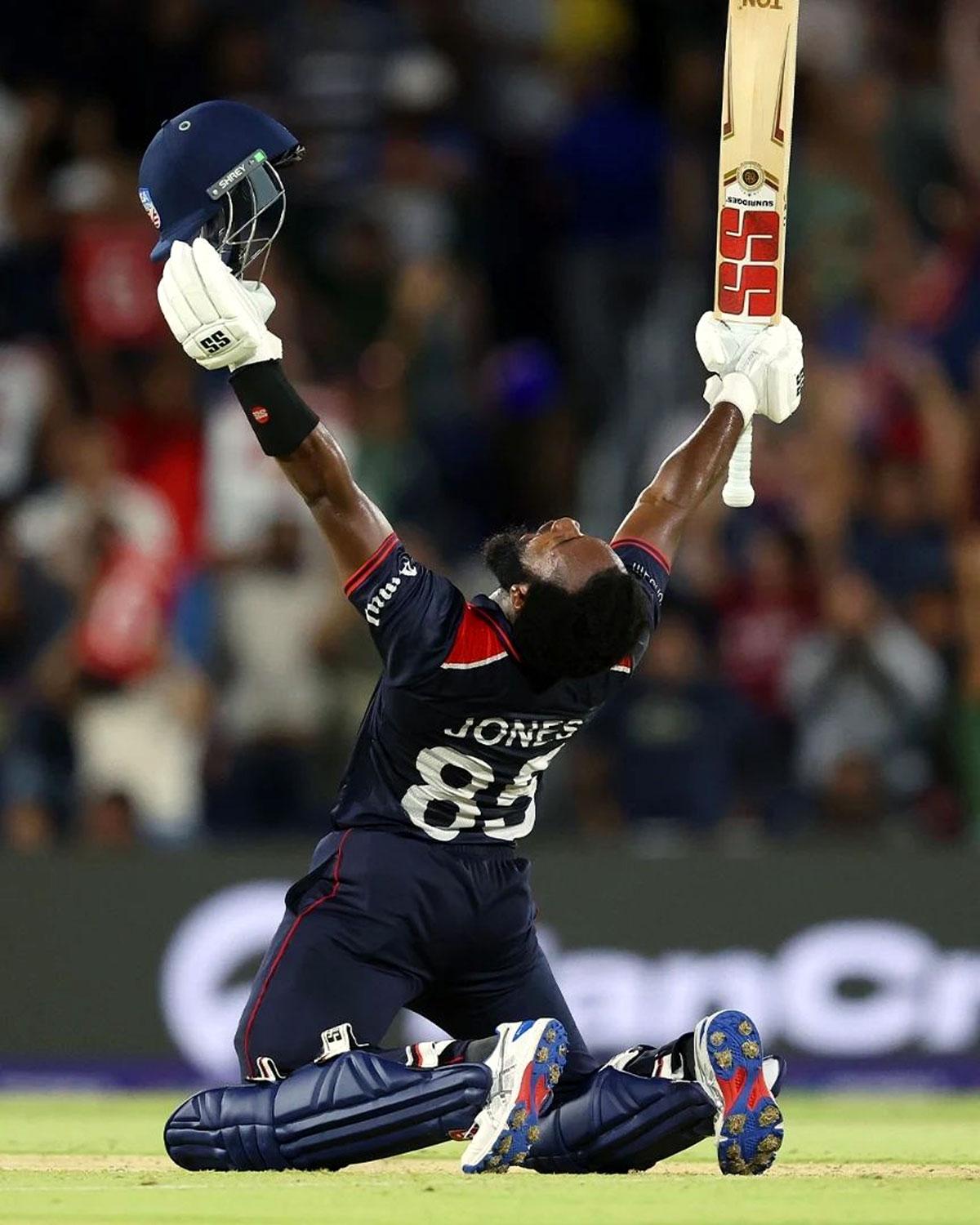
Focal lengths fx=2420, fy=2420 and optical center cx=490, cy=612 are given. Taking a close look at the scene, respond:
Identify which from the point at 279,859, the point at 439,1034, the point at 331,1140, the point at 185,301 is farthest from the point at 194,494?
the point at 331,1140

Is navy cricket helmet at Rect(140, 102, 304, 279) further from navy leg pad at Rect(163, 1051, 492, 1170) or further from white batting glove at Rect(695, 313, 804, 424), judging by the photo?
navy leg pad at Rect(163, 1051, 492, 1170)

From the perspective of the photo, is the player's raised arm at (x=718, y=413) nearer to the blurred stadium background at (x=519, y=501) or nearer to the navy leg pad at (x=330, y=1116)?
the navy leg pad at (x=330, y=1116)

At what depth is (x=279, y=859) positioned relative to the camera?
10820 mm

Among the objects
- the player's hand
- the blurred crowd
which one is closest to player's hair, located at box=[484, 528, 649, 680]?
the player's hand

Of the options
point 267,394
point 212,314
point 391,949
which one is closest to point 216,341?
point 212,314

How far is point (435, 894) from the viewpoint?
627 centimetres

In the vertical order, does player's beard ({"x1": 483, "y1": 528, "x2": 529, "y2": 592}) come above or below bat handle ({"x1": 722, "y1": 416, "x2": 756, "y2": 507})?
below

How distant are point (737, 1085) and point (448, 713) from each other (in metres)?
1.18

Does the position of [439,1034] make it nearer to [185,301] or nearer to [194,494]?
[194,494]

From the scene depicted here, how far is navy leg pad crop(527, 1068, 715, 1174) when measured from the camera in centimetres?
601

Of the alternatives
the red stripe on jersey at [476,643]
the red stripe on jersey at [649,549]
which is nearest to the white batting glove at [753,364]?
the red stripe on jersey at [649,549]

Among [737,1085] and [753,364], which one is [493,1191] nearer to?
[737,1085]

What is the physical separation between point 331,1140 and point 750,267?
10.3 feet

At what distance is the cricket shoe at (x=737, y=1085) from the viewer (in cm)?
593
